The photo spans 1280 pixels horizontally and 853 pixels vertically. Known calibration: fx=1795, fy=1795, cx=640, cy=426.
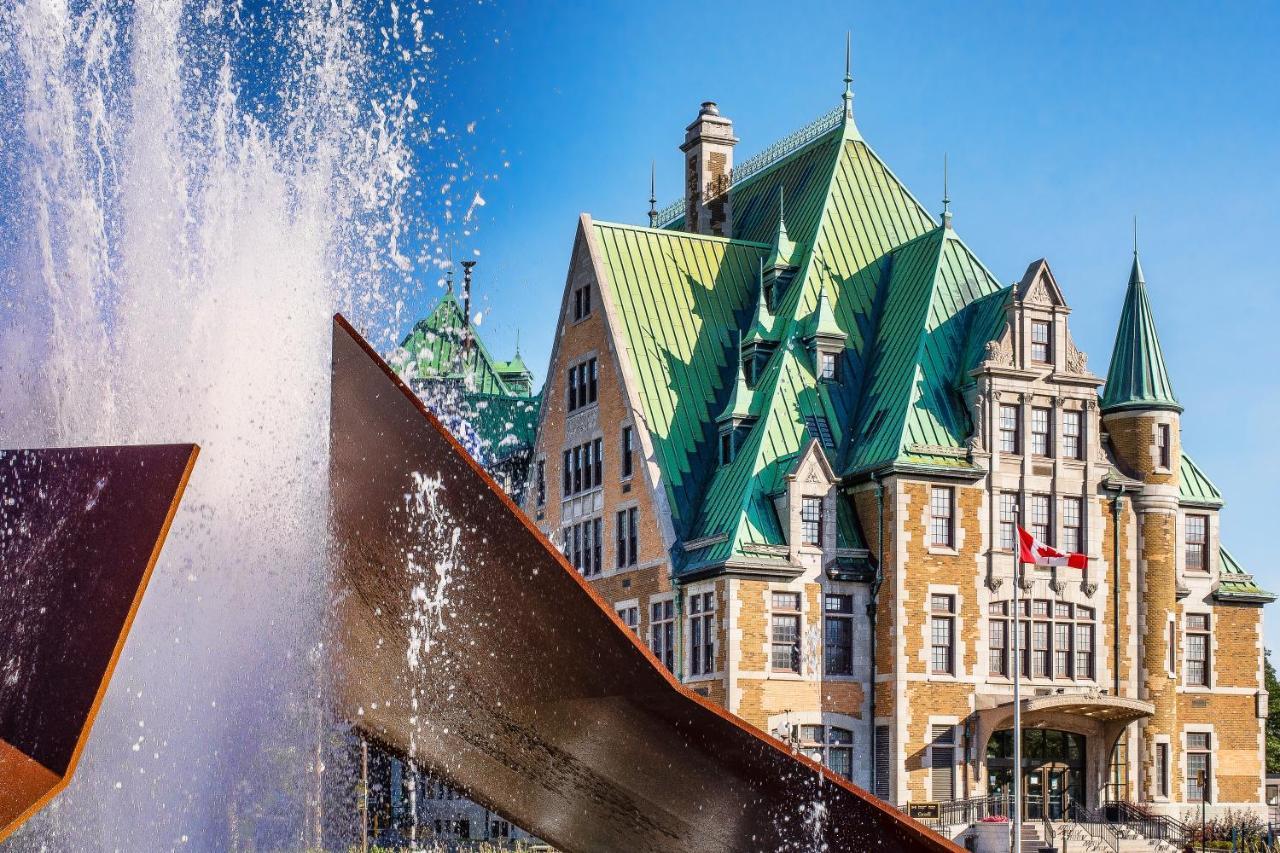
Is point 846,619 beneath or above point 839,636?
above

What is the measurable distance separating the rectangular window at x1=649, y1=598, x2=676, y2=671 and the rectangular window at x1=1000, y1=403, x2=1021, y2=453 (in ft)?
31.1

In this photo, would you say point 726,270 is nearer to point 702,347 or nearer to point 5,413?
point 702,347

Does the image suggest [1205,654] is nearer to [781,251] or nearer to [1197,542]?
[1197,542]

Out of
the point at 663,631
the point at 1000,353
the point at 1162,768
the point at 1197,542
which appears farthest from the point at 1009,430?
the point at 663,631

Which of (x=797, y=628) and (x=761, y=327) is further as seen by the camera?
(x=761, y=327)

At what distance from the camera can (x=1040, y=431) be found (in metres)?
46.5

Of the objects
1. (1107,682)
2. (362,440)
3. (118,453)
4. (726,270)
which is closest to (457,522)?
(362,440)

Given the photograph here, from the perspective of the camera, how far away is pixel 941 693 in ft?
145

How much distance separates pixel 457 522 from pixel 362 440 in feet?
3.05

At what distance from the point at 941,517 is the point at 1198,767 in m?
10.6

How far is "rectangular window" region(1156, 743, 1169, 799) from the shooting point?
4659 centimetres

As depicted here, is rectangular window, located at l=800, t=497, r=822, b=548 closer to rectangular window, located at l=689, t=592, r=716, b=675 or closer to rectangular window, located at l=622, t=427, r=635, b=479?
rectangular window, located at l=689, t=592, r=716, b=675

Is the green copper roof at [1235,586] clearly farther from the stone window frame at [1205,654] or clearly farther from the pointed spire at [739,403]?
the pointed spire at [739,403]

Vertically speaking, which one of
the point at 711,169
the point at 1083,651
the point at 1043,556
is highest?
the point at 711,169
